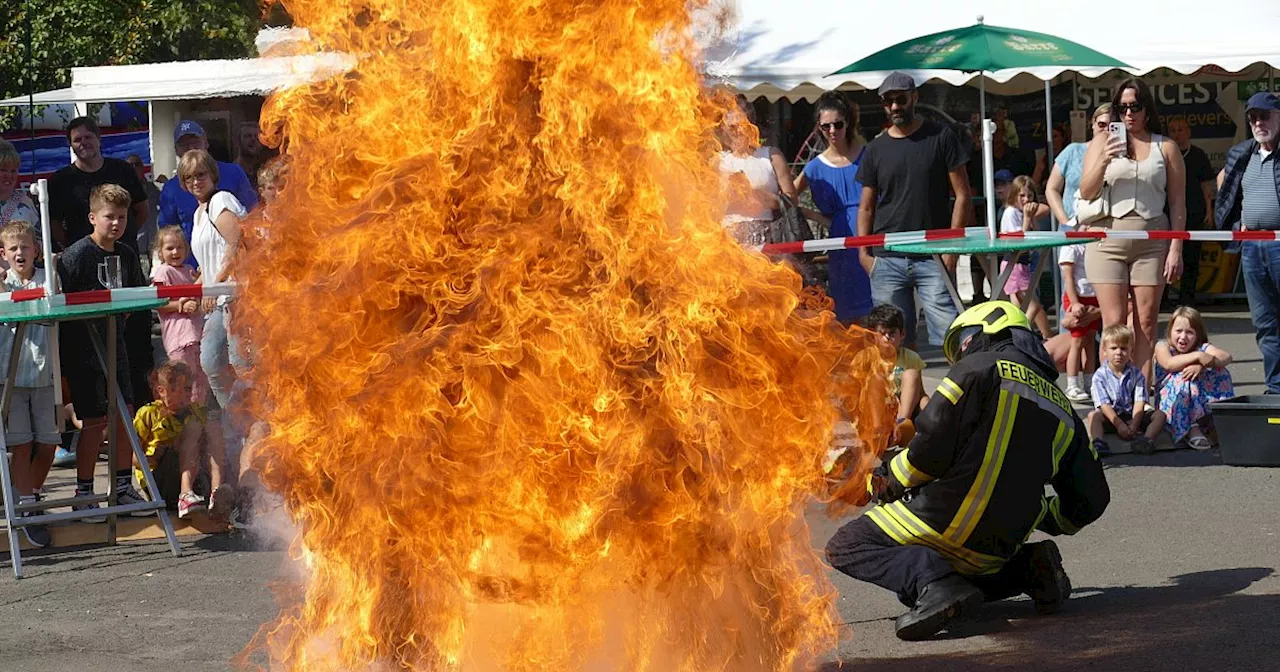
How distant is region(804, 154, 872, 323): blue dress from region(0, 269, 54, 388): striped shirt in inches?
182

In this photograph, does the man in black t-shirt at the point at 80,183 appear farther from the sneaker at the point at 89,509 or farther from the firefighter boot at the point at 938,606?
the firefighter boot at the point at 938,606

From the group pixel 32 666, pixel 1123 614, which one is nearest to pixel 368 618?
pixel 32 666

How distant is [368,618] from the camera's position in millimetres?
4844

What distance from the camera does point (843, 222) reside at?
10.6 meters

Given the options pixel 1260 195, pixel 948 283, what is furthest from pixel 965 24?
pixel 948 283

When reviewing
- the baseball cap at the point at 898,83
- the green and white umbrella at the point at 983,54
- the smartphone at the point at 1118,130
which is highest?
the green and white umbrella at the point at 983,54

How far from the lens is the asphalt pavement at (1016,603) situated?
569 cm

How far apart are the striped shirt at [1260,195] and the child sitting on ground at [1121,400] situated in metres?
1.36

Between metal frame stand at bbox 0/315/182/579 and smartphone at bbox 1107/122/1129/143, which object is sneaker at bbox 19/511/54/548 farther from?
smartphone at bbox 1107/122/1129/143

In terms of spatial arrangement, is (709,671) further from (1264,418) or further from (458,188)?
(1264,418)

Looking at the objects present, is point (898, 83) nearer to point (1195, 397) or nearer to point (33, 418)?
point (1195, 397)

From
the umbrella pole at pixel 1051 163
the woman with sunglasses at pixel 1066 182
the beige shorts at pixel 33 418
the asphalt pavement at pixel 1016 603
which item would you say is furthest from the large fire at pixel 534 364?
the umbrella pole at pixel 1051 163

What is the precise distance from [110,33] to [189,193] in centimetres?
1542

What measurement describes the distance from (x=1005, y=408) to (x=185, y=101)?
17291 millimetres
